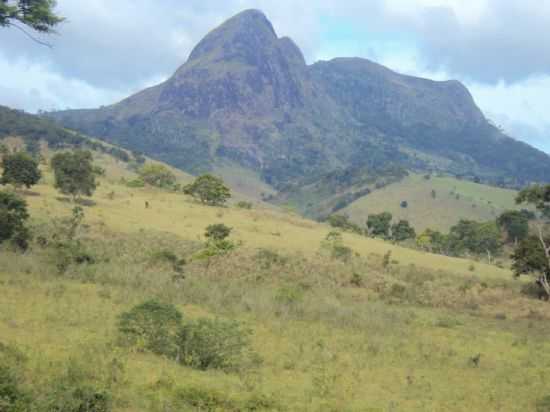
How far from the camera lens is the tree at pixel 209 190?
79062mm

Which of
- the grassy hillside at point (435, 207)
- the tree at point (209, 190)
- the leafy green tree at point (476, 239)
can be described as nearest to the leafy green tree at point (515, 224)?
the leafy green tree at point (476, 239)

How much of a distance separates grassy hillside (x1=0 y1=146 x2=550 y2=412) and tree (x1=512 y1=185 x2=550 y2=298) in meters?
2.10

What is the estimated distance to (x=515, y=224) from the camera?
10038 cm

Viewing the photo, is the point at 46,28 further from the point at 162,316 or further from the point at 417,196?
the point at 417,196

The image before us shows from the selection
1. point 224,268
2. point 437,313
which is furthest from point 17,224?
point 437,313

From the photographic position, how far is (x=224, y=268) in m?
41.5

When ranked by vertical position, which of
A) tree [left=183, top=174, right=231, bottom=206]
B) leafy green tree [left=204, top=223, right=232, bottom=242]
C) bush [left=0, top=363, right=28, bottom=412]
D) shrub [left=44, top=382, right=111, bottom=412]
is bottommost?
shrub [left=44, top=382, right=111, bottom=412]

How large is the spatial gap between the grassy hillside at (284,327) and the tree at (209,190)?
25.3m

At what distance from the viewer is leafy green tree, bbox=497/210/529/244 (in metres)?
100

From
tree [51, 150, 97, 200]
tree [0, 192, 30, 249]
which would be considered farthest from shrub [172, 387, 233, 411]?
tree [51, 150, 97, 200]

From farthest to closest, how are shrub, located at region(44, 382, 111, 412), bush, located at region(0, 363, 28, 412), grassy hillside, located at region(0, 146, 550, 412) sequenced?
grassy hillside, located at region(0, 146, 550, 412) → shrub, located at region(44, 382, 111, 412) → bush, located at region(0, 363, 28, 412)

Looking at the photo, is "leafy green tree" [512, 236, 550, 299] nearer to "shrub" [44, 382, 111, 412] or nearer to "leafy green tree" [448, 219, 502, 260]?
"shrub" [44, 382, 111, 412]

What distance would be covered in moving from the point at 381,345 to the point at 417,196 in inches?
7035

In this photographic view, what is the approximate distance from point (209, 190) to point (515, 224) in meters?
55.7
